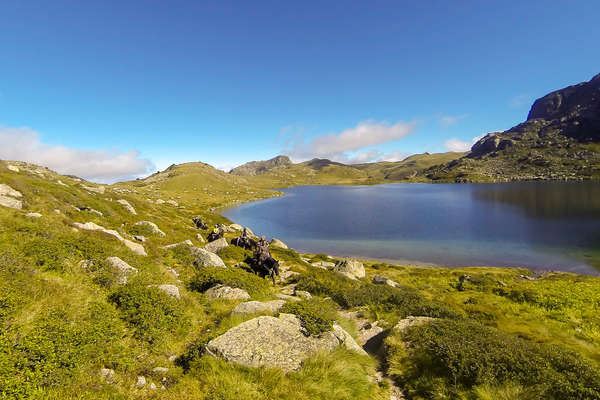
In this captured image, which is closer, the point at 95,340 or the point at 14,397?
the point at 14,397

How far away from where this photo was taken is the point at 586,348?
43.3 feet

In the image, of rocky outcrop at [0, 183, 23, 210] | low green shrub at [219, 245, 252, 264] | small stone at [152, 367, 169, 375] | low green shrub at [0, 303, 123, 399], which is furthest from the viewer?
low green shrub at [219, 245, 252, 264]

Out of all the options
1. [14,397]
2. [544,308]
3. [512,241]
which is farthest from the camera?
[512,241]

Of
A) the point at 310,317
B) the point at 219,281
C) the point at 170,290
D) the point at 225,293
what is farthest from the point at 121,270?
the point at 310,317

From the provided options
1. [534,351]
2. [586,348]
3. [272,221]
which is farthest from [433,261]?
[272,221]

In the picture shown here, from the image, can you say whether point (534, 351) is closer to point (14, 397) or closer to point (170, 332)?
point (170, 332)

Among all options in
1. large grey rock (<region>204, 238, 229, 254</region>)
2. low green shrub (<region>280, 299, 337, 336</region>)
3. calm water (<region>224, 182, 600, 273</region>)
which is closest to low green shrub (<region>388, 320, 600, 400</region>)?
low green shrub (<region>280, 299, 337, 336</region>)

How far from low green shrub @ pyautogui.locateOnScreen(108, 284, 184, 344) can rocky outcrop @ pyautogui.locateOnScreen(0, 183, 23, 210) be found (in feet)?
51.7

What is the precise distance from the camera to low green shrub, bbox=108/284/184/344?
27.5ft

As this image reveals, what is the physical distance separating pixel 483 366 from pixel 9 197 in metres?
31.5

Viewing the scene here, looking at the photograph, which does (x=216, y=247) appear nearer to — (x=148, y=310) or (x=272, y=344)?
(x=148, y=310)

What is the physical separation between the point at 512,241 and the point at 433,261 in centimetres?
2323

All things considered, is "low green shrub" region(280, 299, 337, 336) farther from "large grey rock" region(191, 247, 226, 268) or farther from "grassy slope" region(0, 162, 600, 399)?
"large grey rock" region(191, 247, 226, 268)

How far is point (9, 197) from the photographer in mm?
19000
